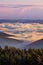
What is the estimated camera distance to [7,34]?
5484 mm

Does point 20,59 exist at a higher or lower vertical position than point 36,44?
lower

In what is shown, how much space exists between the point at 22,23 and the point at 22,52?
176 cm

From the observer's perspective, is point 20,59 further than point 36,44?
No

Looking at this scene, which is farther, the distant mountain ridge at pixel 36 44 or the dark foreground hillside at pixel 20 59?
the distant mountain ridge at pixel 36 44

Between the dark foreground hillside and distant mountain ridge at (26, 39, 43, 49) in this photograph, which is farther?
distant mountain ridge at (26, 39, 43, 49)

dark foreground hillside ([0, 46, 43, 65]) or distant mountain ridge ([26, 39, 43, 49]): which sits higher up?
distant mountain ridge ([26, 39, 43, 49])

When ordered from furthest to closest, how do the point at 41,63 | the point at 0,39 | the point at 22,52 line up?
the point at 0,39 < the point at 22,52 < the point at 41,63

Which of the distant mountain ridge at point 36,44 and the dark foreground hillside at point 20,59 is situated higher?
the distant mountain ridge at point 36,44

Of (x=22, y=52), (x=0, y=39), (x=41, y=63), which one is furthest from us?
(x=0, y=39)

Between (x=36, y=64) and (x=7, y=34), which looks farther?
(x=7, y=34)

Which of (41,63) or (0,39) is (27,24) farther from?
(41,63)

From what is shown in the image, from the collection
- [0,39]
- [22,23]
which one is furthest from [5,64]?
[22,23]

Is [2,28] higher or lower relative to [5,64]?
higher

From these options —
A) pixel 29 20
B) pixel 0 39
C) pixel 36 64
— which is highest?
pixel 29 20
